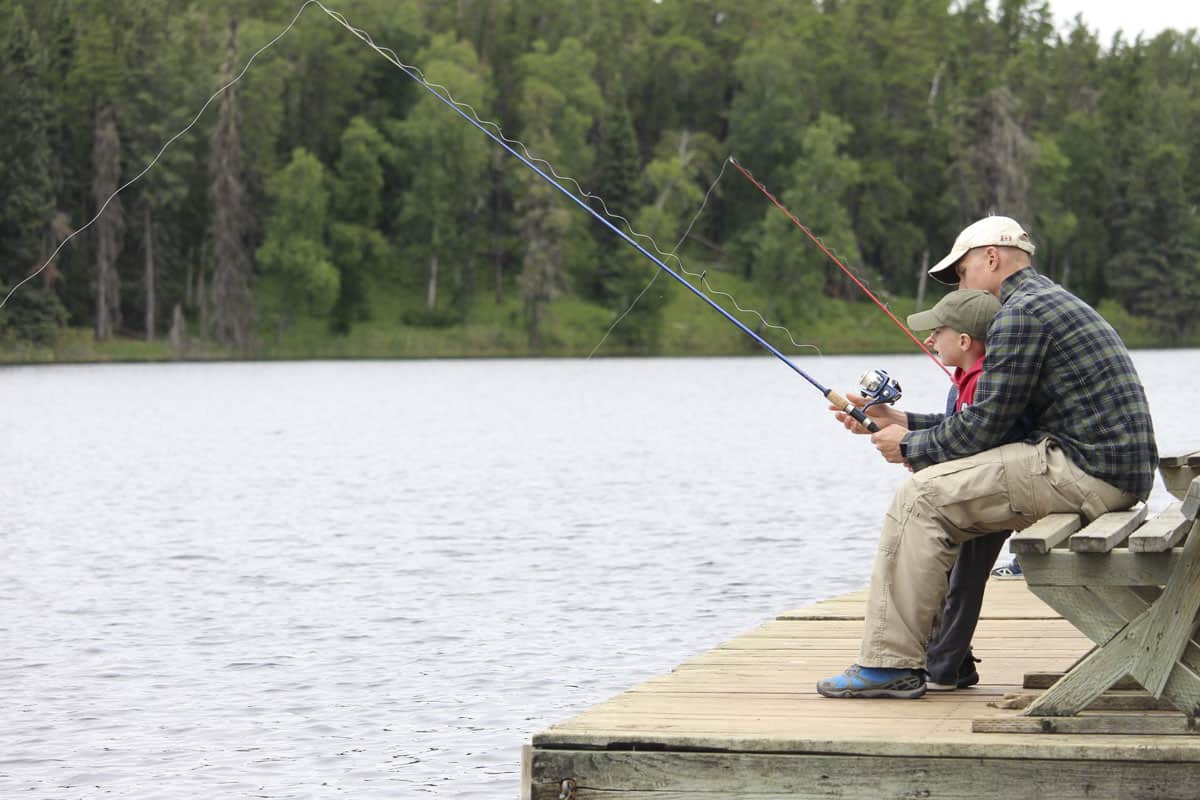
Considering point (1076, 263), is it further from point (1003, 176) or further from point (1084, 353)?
point (1084, 353)

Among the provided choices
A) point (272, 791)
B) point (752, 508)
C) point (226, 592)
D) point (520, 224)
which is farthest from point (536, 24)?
point (272, 791)

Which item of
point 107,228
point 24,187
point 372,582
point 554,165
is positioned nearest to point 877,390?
point 372,582

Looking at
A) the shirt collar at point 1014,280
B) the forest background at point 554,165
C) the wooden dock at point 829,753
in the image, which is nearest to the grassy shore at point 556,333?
the forest background at point 554,165

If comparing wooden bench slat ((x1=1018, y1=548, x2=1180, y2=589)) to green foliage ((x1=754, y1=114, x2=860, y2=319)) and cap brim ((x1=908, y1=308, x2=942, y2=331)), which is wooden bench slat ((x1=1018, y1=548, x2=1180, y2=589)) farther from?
green foliage ((x1=754, y1=114, x2=860, y2=319))

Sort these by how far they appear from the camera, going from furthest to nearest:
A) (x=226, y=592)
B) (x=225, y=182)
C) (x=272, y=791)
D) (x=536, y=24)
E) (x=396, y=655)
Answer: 1. (x=536, y=24)
2. (x=225, y=182)
3. (x=226, y=592)
4. (x=396, y=655)
5. (x=272, y=791)

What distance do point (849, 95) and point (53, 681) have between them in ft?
260

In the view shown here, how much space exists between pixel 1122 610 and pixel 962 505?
52 centimetres

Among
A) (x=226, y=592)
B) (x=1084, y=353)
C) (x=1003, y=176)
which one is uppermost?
(x=1003, y=176)

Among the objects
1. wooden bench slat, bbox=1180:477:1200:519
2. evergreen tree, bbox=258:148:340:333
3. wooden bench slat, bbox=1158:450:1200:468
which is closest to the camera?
wooden bench slat, bbox=1180:477:1200:519

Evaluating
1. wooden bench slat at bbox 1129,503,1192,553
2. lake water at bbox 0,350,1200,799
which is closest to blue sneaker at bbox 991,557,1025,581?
lake water at bbox 0,350,1200,799

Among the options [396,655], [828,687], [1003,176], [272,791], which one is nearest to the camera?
[828,687]

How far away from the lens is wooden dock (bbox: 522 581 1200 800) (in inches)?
176

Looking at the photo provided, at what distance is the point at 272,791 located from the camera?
22.7ft

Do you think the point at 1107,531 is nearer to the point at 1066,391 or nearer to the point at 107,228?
the point at 1066,391
